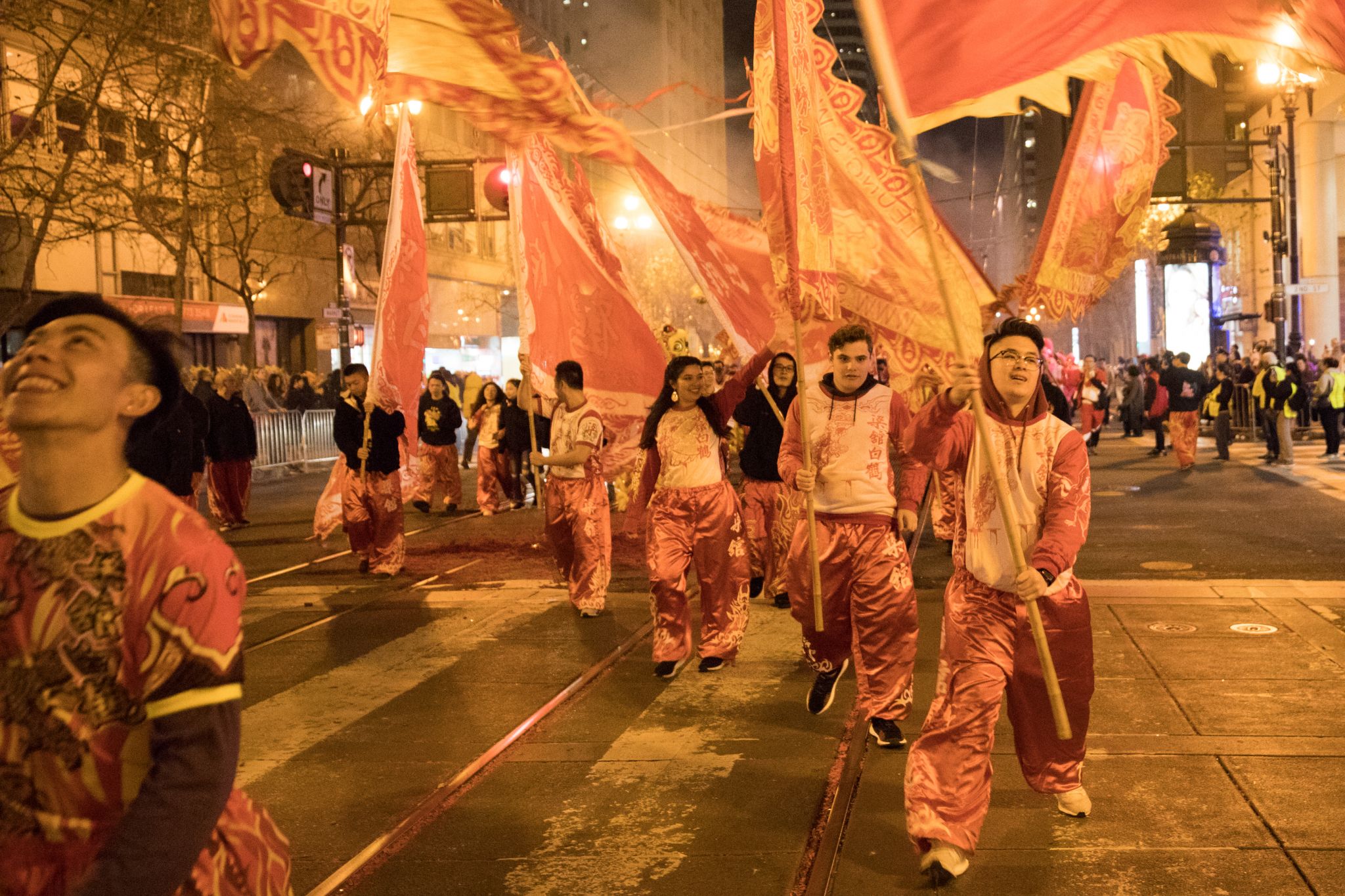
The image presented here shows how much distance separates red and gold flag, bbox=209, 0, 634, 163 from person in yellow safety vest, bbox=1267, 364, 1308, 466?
1726cm

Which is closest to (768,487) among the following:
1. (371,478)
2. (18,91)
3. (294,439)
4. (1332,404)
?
(371,478)

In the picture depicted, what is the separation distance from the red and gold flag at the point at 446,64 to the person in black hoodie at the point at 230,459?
36.7 ft

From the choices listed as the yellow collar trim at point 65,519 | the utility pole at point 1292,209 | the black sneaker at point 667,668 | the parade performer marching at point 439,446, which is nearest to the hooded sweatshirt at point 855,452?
the black sneaker at point 667,668

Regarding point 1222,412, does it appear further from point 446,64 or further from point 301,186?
point 446,64

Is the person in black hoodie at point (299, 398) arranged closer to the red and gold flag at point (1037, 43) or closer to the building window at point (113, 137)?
the building window at point (113, 137)

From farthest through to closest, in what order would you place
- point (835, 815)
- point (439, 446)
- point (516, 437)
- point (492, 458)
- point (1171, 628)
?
1. point (439, 446)
2. point (492, 458)
3. point (516, 437)
4. point (1171, 628)
5. point (835, 815)

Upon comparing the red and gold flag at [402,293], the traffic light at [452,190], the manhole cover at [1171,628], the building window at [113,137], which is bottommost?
the manhole cover at [1171,628]

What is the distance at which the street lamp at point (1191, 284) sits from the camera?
98.2ft

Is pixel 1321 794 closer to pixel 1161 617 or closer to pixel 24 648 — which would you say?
pixel 1161 617

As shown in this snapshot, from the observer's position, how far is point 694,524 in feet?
25.5

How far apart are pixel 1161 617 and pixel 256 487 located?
56.4ft

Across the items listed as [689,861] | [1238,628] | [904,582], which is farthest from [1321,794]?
[1238,628]

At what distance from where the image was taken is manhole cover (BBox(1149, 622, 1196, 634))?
8.46 meters

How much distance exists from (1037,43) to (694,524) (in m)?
3.22
